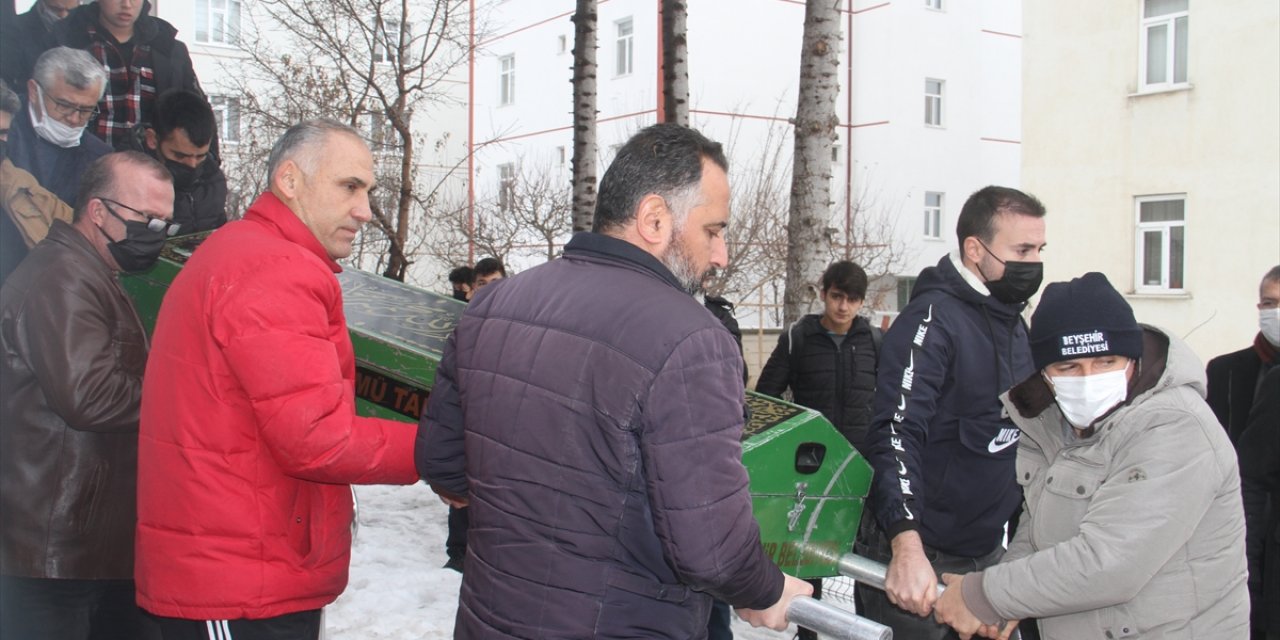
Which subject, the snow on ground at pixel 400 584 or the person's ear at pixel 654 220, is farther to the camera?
the snow on ground at pixel 400 584

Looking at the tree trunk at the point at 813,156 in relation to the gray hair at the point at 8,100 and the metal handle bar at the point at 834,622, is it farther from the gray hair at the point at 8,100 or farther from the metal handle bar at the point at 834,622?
A: the metal handle bar at the point at 834,622

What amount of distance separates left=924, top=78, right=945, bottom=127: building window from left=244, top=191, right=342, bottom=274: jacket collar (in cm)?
2543

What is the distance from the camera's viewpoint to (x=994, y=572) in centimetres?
280

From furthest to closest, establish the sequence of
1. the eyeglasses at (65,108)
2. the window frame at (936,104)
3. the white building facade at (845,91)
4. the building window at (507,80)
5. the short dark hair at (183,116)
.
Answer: the building window at (507,80), the window frame at (936,104), the white building facade at (845,91), the short dark hair at (183,116), the eyeglasses at (65,108)

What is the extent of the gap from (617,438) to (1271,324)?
4005 mm

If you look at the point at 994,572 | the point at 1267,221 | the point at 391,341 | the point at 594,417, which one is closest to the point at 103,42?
the point at 391,341

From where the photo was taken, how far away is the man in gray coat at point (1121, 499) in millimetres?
2496

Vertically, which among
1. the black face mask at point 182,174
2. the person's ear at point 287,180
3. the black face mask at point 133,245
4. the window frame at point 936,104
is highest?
the window frame at point 936,104

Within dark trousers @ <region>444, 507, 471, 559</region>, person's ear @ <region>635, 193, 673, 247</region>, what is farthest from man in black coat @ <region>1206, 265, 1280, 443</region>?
person's ear @ <region>635, 193, 673, 247</region>

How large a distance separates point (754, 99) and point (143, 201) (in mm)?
21911

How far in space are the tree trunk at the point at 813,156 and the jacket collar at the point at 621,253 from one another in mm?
5359

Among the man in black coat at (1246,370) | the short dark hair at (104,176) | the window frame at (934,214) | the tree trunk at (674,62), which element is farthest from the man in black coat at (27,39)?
the window frame at (934,214)

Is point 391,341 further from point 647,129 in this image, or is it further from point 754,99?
point 754,99

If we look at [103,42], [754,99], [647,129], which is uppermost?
[754,99]
